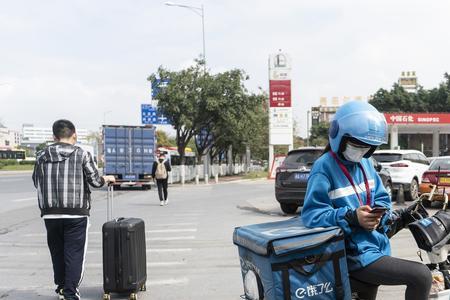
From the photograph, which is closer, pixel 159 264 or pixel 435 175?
pixel 159 264

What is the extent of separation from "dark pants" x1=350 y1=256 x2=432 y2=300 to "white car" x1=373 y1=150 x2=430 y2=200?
1335cm

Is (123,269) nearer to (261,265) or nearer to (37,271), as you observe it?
(37,271)

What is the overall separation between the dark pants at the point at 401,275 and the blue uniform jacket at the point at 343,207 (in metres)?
0.04

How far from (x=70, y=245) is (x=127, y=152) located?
20.9 m

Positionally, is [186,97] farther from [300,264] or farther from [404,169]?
[300,264]

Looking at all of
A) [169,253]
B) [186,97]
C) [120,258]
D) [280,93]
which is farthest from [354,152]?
[280,93]

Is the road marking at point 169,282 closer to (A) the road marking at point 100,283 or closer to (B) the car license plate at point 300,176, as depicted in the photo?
(A) the road marking at point 100,283

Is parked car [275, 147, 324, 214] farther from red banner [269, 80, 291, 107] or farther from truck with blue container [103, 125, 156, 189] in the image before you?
red banner [269, 80, 291, 107]

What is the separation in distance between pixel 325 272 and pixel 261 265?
304 millimetres

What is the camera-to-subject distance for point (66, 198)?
4.96 meters

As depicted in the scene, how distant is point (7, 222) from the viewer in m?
12.5

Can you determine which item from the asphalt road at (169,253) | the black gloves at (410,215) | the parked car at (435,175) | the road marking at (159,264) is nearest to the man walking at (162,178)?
the asphalt road at (169,253)

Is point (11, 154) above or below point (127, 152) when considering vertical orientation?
below

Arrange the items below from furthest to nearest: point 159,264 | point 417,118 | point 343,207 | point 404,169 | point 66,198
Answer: point 417,118 < point 404,169 < point 159,264 < point 66,198 < point 343,207
